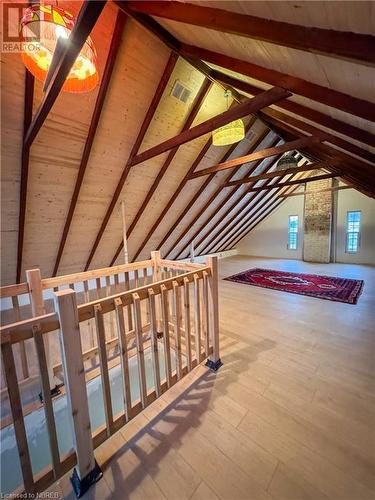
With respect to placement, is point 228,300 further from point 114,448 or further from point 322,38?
point 322,38

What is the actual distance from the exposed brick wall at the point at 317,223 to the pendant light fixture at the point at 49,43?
8.15 metres

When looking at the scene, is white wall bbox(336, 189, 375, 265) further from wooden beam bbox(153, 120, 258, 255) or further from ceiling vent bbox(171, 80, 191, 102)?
ceiling vent bbox(171, 80, 191, 102)

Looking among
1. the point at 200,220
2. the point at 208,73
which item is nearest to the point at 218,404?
the point at 208,73

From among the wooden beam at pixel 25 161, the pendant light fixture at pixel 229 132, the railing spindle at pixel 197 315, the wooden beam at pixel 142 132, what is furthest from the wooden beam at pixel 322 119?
the wooden beam at pixel 25 161

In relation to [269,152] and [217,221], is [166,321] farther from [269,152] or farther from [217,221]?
[217,221]

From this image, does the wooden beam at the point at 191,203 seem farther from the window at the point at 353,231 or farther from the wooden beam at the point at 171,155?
the window at the point at 353,231

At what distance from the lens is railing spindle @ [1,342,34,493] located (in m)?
1.01

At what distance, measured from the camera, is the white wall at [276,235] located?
856 cm

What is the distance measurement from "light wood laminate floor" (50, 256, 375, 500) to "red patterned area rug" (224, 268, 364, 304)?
5.53 ft

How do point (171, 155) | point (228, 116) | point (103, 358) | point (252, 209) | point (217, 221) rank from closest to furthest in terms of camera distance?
point (103, 358) < point (228, 116) < point (171, 155) < point (217, 221) < point (252, 209)

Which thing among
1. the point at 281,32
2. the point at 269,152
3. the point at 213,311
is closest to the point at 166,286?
the point at 213,311

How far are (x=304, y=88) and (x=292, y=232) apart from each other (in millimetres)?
7773

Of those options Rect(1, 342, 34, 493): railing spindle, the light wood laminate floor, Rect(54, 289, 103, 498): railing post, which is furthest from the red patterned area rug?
Rect(1, 342, 34, 493): railing spindle

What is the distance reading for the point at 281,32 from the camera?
1.19m
